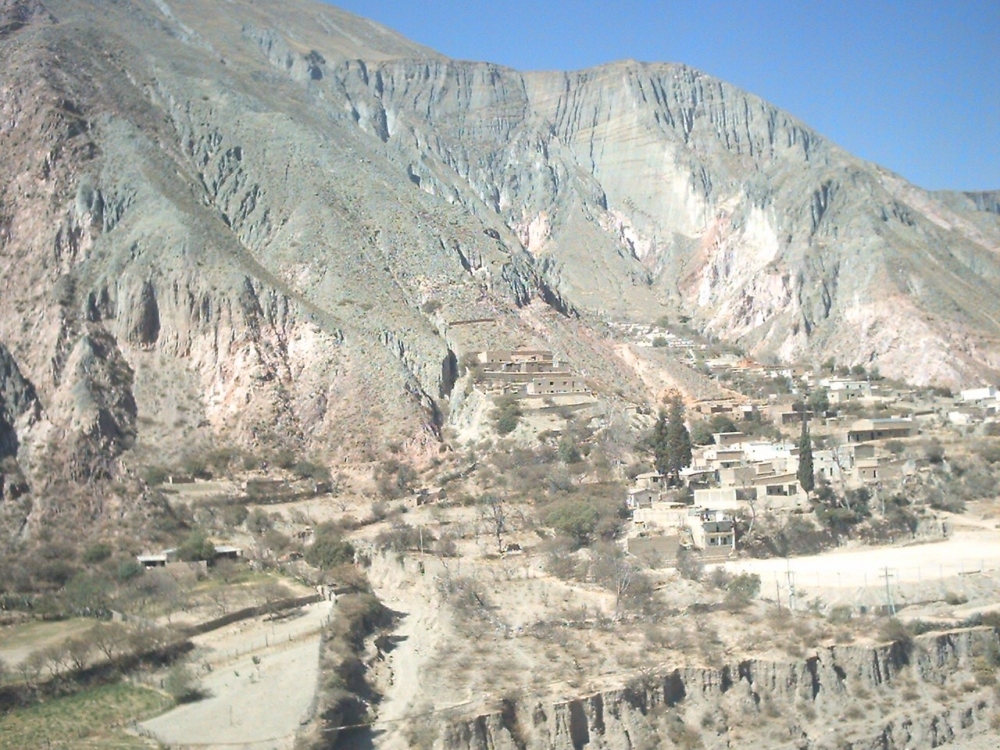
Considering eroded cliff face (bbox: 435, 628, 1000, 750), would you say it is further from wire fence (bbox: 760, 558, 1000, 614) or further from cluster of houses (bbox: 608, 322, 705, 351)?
cluster of houses (bbox: 608, 322, 705, 351)

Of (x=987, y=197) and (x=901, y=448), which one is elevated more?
(x=987, y=197)

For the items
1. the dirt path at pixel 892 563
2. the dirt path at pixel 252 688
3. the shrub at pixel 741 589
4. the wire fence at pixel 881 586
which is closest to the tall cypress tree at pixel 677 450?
the dirt path at pixel 892 563

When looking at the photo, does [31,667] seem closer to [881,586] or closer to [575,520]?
[575,520]

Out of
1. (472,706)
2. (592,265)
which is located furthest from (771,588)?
(592,265)

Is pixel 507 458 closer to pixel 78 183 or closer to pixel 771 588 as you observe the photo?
pixel 771 588

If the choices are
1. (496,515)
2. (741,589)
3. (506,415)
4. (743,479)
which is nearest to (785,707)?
(741,589)

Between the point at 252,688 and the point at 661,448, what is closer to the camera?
the point at 252,688
